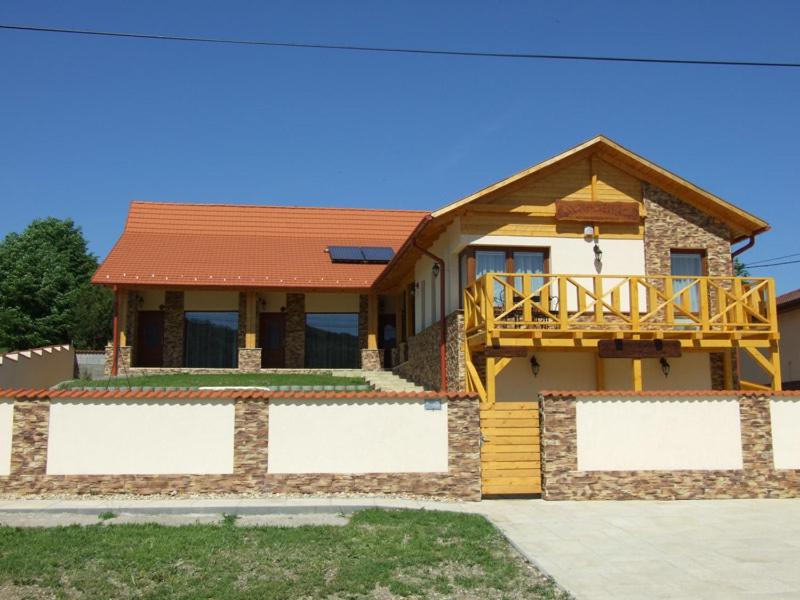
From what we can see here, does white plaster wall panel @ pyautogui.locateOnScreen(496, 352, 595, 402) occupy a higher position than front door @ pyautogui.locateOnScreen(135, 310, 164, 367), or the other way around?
front door @ pyautogui.locateOnScreen(135, 310, 164, 367)

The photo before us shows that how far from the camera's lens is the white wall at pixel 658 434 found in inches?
502

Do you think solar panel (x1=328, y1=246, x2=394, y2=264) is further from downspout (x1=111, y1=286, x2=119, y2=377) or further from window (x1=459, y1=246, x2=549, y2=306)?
window (x1=459, y1=246, x2=549, y2=306)

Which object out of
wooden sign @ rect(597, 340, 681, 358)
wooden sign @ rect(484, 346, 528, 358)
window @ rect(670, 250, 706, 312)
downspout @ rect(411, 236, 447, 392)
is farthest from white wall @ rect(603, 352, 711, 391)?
downspout @ rect(411, 236, 447, 392)

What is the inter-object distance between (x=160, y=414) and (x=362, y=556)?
5.03 metres

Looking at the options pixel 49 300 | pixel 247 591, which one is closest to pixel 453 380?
pixel 247 591

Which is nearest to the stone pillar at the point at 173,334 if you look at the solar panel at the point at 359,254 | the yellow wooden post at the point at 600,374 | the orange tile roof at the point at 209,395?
the solar panel at the point at 359,254

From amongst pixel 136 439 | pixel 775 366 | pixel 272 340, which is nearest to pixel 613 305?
pixel 775 366

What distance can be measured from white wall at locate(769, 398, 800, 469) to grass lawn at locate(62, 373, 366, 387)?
1038 centimetres

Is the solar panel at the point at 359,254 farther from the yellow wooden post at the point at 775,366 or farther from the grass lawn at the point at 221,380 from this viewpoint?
the yellow wooden post at the point at 775,366

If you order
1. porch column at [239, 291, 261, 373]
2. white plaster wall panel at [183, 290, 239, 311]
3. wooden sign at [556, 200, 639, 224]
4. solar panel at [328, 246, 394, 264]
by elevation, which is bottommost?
porch column at [239, 291, 261, 373]

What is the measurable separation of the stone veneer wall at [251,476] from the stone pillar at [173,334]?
11759 millimetres

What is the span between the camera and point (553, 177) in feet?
57.0

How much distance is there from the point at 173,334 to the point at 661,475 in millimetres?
15755

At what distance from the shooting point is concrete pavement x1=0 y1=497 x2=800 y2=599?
787 cm
